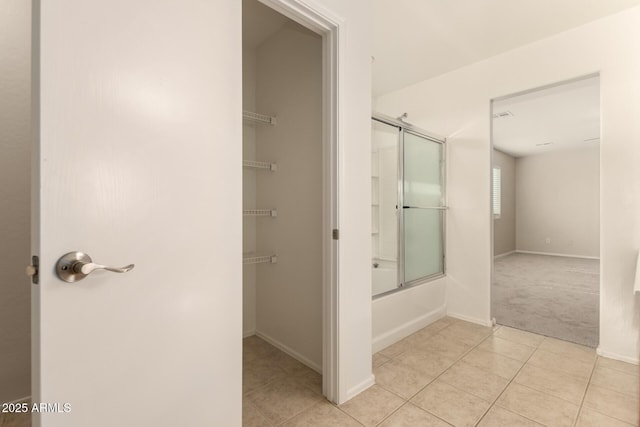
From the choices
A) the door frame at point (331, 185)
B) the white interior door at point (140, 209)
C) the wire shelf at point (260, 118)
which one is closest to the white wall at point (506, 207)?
the wire shelf at point (260, 118)

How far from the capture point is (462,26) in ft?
7.83

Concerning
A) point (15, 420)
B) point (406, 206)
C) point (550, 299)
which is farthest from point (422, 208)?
point (15, 420)

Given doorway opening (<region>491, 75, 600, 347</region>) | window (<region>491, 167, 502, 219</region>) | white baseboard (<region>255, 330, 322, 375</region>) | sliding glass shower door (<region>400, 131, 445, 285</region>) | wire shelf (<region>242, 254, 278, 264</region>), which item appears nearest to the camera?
white baseboard (<region>255, 330, 322, 375</region>)

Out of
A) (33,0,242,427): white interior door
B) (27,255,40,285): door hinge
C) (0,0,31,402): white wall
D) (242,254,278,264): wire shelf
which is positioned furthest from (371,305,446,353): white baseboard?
(0,0,31,402): white wall

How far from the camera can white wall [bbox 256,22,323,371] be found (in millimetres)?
2033

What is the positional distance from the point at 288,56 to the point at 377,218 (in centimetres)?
169

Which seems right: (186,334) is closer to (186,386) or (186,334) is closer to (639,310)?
(186,386)

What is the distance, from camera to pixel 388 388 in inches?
70.3

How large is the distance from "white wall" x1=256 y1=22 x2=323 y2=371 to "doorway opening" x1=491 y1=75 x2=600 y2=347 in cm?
A: 203

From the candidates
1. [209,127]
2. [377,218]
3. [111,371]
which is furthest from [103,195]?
[377,218]

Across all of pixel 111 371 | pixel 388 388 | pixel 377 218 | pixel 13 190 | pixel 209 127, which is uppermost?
pixel 209 127

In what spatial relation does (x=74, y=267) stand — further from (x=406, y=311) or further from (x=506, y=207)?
(x=506, y=207)

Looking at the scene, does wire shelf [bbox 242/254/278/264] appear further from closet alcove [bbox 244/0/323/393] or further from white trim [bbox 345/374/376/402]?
white trim [bbox 345/374/376/402]

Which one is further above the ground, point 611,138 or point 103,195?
point 611,138
